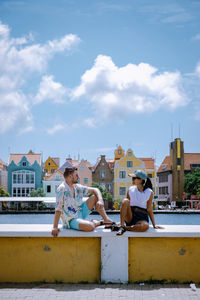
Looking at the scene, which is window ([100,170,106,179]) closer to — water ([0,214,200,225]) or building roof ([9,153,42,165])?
building roof ([9,153,42,165])

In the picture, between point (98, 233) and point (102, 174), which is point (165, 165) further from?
point (98, 233)

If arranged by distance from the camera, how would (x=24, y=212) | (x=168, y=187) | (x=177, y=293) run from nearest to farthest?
(x=177, y=293), (x=24, y=212), (x=168, y=187)

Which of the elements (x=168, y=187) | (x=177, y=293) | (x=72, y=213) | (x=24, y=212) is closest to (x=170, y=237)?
(x=177, y=293)

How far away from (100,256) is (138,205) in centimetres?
89

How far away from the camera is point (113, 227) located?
5473 mm

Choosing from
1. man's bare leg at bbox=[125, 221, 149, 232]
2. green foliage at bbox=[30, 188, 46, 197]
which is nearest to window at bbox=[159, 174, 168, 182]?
green foliage at bbox=[30, 188, 46, 197]

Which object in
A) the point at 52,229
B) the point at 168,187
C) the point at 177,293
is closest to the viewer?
the point at 177,293

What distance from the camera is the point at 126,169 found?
66.3 meters

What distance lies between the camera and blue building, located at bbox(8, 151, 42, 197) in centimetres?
6531

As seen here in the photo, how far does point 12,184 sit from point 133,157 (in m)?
20.3

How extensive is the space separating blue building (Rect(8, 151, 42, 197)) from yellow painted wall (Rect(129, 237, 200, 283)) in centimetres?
6113

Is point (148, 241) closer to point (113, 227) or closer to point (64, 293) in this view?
point (113, 227)

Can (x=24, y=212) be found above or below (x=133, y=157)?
below

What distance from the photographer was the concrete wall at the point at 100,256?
5.47 m
